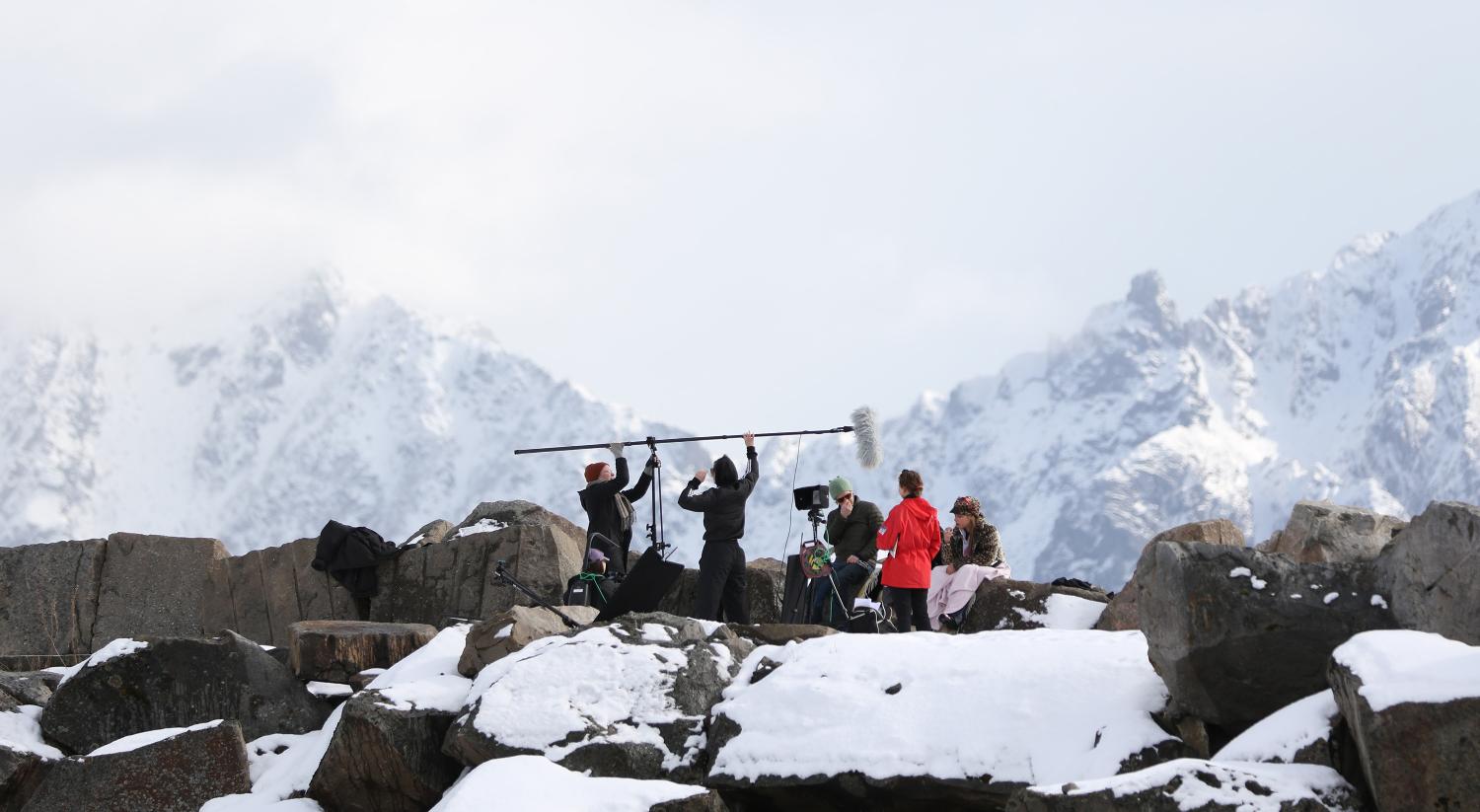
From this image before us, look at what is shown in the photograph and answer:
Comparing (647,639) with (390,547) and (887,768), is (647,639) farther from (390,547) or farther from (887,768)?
(390,547)

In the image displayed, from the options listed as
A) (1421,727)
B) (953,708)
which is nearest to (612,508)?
(953,708)

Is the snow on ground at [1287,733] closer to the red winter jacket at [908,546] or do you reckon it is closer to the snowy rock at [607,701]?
the snowy rock at [607,701]

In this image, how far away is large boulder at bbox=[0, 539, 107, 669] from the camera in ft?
57.7

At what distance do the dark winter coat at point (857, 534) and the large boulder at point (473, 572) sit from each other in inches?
105

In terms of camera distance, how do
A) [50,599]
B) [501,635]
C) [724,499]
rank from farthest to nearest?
[50,599] < [724,499] < [501,635]

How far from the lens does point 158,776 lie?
1257 cm

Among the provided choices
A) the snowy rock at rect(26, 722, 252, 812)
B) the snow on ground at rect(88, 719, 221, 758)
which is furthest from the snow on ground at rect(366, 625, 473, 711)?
the snow on ground at rect(88, 719, 221, 758)

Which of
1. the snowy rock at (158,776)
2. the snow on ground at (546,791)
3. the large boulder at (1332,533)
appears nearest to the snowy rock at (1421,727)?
the snow on ground at (546,791)

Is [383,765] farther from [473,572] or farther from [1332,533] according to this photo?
[1332,533]

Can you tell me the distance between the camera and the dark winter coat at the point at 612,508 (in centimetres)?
1590

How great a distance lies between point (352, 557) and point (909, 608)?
17.6ft

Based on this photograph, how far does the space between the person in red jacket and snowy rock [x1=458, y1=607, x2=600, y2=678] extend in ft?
8.64

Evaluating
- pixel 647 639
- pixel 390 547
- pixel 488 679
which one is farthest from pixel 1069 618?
pixel 390 547

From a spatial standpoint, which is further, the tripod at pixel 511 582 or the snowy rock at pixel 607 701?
the tripod at pixel 511 582
